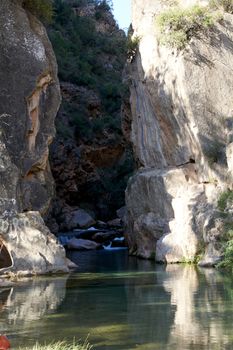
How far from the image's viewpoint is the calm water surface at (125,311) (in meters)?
8.66

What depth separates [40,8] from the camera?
28.0m

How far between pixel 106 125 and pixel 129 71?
588 inches

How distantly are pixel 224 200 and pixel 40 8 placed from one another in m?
12.8

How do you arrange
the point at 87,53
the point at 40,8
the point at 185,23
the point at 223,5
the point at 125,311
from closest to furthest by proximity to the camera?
1. the point at 125,311
2. the point at 185,23
3. the point at 40,8
4. the point at 223,5
5. the point at 87,53

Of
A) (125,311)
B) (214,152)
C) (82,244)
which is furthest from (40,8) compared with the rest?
(125,311)

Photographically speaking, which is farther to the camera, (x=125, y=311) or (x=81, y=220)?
(x=81, y=220)

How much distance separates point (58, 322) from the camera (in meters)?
10.1

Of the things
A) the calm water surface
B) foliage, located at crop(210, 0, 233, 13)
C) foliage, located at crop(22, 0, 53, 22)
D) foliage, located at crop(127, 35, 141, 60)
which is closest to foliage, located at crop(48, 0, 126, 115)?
foliage, located at crop(127, 35, 141, 60)

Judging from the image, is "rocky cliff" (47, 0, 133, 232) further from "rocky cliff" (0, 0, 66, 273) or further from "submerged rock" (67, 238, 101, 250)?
"rocky cliff" (0, 0, 66, 273)

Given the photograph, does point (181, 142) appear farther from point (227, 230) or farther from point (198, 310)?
point (198, 310)

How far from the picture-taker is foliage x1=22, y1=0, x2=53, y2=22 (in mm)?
27312

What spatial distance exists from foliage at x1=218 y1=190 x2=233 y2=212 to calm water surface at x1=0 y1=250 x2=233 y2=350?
432cm

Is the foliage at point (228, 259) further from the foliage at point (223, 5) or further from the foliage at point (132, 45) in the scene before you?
the foliage at point (132, 45)

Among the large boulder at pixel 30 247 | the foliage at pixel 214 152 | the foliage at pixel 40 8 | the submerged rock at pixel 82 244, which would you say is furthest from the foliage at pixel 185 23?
the submerged rock at pixel 82 244
